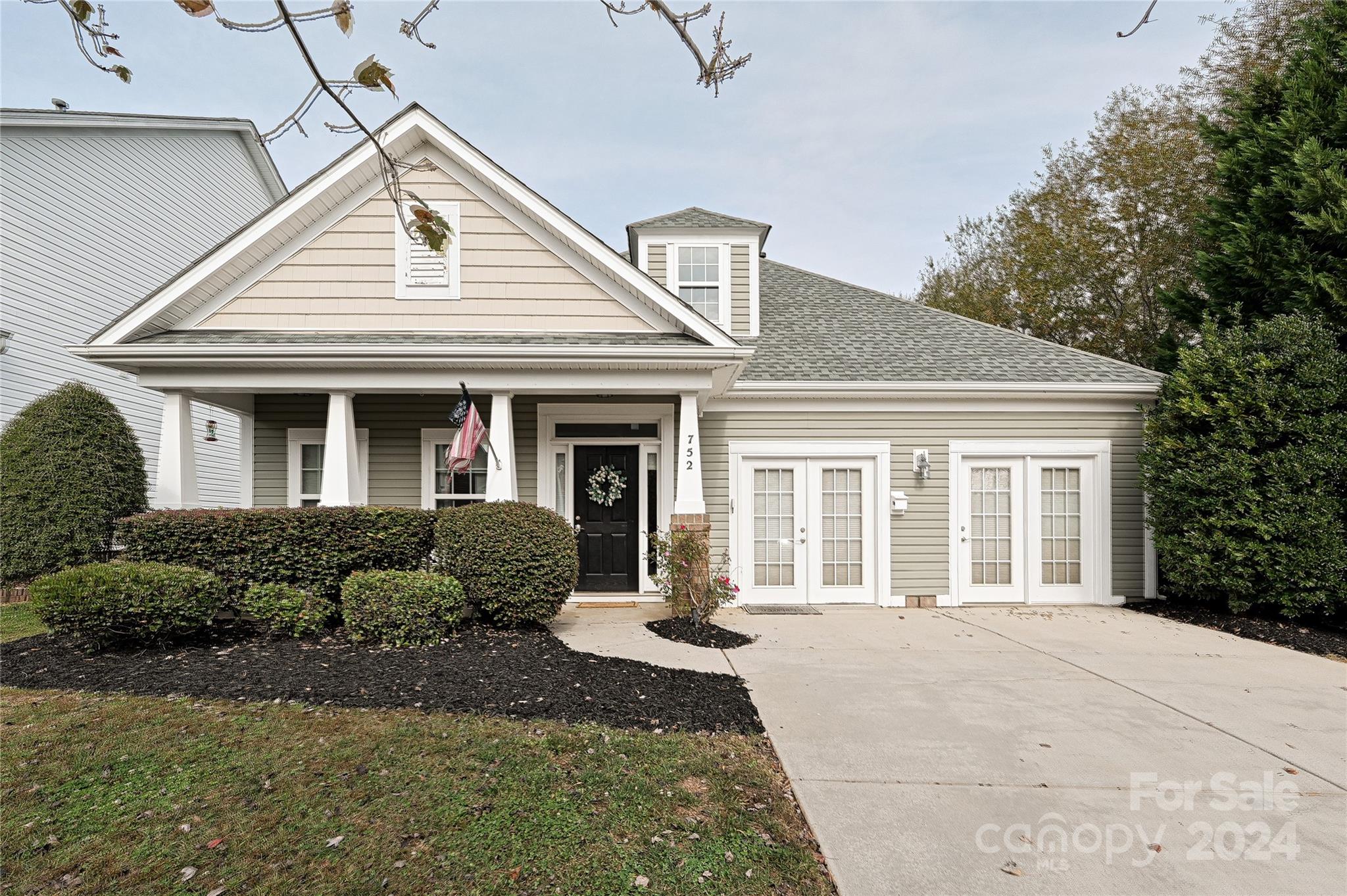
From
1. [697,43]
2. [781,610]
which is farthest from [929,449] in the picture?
[697,43]

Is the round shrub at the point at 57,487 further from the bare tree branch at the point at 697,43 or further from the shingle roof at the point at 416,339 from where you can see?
the bare tree branch at the point at 697,43

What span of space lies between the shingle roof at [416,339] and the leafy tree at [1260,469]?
630 cm

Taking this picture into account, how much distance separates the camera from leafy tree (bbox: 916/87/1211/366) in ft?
50.4

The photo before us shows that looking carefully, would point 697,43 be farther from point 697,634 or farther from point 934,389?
point 934,389

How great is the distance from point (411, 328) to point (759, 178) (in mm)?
5456

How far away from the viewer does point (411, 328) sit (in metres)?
8.11

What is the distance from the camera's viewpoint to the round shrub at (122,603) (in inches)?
227

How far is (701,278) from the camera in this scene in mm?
10586

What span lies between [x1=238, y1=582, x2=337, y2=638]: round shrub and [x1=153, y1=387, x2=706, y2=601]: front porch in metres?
2.84

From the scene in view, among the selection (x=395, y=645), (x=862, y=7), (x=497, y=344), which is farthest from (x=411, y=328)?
(x=862, y=7)

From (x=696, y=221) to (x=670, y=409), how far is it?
3251 millimetres

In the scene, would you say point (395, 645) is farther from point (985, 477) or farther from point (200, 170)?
point (200, 170)

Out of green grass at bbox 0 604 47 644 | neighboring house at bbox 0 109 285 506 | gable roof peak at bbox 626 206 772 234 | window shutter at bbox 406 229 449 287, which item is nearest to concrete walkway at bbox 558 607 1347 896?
window shutter at bbox 406 229 449 287

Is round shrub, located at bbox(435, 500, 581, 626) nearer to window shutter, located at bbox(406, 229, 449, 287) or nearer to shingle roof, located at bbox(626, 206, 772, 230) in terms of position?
window shutter, located at bbox(406, 229, 449, 287)
